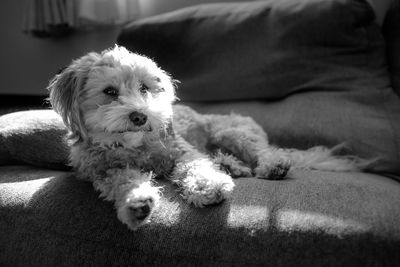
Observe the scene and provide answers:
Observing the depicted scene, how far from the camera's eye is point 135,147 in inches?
70.2

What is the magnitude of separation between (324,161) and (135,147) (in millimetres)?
1006

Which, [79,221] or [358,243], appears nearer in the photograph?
[358,243]

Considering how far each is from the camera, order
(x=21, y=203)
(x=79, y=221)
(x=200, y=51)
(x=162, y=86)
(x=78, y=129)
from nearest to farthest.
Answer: (x=79, y=221)
(x=21, y=203)
(x=78, y=129)
(x=162, y=86)
(x=200, y=51)

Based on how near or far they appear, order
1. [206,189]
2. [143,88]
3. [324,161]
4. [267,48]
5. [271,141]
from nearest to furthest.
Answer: [206,189] < [143,88] < [324,161] < [271,141] < [267,48]

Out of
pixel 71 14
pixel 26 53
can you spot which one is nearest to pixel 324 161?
pixel 71 14

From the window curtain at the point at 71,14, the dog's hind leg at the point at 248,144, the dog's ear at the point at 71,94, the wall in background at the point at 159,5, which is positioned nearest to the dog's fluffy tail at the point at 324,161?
the dog's hind leg at the point at 248,144

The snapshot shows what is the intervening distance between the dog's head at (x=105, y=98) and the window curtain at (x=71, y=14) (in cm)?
192

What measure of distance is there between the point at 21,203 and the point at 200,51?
162 centimetres

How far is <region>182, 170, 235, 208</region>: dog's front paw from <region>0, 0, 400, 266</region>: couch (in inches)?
1.4

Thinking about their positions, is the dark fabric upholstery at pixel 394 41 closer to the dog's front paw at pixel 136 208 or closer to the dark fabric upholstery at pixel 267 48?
the dark fabric upholstery at pixel 267 48

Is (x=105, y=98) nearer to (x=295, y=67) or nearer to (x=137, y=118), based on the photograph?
(x=137, y=118)

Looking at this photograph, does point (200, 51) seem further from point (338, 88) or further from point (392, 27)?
point (392, 27)

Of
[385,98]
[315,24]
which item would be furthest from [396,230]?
[315,24]

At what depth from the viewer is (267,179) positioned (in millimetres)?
1770
